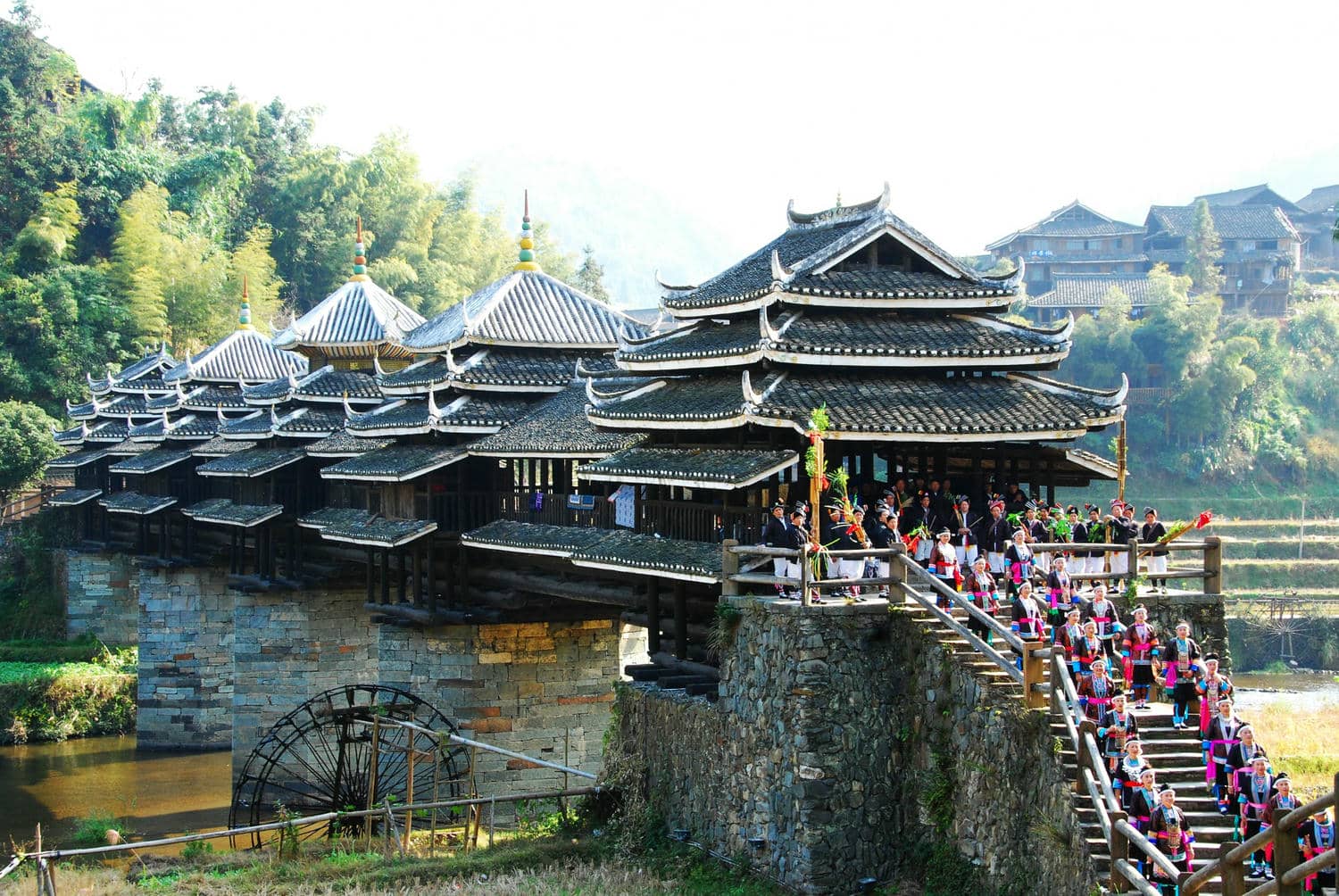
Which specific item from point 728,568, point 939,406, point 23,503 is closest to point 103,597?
point 23,503

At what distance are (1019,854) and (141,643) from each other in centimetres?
3472

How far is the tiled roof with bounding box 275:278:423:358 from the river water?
12033mm

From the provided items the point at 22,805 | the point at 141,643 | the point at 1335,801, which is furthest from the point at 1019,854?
the point at 141,643

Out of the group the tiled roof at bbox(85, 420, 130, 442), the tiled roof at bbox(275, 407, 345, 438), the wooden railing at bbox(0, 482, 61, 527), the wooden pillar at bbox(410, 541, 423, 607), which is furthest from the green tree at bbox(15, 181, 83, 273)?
the wooden pillar at bbox(410, 541, 423, 607)

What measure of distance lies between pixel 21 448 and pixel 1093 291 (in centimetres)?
5298

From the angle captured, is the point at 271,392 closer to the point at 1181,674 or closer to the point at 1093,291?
the point at 1181,674

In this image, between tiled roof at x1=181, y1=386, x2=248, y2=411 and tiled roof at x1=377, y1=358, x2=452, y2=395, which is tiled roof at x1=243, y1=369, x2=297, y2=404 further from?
tiled roof at x1=377, y1=358, x2=452, y2=395

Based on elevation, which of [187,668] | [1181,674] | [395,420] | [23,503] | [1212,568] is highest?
[395,420]

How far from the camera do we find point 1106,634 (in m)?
18.7

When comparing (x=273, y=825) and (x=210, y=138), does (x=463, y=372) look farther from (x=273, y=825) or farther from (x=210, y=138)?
(x=210, y=138)

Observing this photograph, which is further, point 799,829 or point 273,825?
point 273,825

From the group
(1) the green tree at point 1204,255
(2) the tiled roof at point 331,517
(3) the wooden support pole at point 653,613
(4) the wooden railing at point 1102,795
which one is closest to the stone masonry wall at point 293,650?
(2) the tiled roof at point 331,517

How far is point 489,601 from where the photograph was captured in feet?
104

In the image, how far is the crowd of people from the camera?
1466cm
